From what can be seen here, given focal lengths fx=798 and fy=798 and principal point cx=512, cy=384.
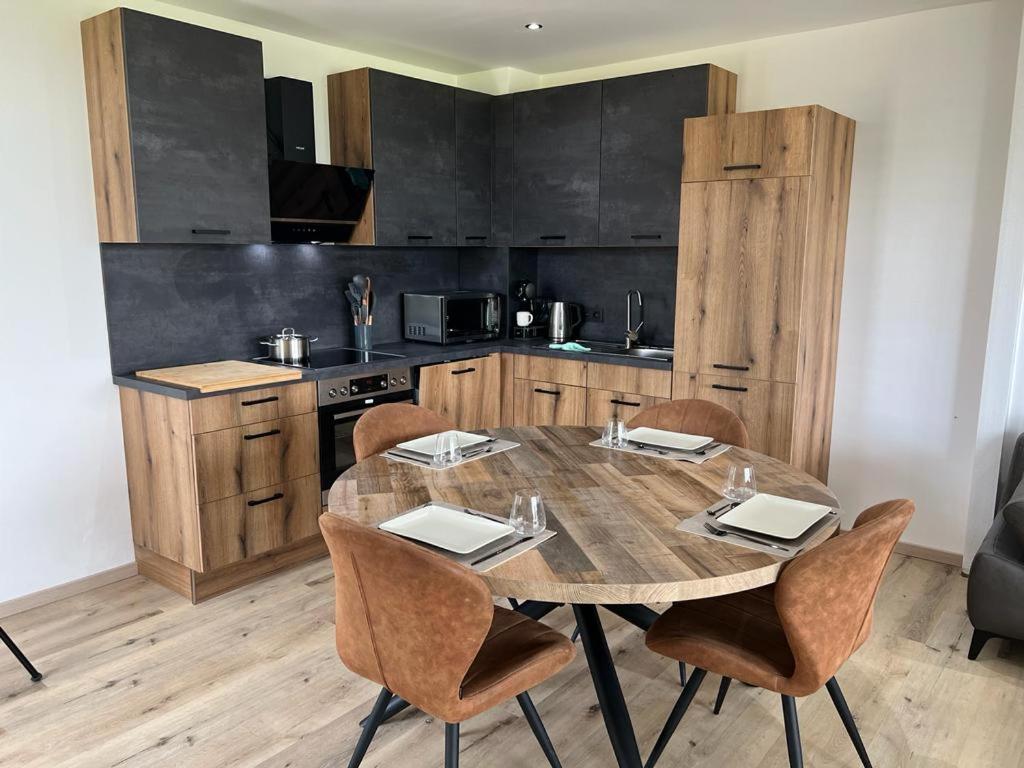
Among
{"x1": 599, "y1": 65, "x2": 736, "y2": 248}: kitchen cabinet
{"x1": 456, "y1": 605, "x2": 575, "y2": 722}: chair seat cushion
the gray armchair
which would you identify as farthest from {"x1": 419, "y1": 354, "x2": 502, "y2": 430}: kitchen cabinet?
the gray armchair

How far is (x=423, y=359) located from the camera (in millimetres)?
4133

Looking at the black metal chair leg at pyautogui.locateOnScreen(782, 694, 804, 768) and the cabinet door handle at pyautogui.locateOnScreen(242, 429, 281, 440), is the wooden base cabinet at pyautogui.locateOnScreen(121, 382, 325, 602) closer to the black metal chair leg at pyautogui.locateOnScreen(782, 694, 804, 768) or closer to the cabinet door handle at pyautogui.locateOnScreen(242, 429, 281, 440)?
the cabinet door handle at pyautogui.locateOnScreen(242, 429, 281, 440)

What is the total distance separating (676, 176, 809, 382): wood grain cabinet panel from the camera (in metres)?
3.58

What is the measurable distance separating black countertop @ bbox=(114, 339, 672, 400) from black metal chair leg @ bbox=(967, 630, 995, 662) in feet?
5.67

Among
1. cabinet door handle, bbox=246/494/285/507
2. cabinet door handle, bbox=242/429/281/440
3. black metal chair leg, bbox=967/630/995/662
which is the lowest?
black metal chair leg, bbox=967/630/995/662

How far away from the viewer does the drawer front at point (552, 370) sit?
433 cm

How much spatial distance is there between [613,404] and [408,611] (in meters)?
2.66

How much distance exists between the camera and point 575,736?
8.09 feet

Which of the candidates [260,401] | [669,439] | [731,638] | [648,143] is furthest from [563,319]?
[731,638]

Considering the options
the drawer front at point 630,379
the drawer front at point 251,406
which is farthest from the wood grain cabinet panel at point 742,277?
the drawer front at point 251,406

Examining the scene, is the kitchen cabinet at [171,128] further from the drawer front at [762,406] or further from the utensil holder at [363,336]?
the drawer front at [762,406]

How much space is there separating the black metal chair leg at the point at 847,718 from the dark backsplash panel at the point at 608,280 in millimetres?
2604

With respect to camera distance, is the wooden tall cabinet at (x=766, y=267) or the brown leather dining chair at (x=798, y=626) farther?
the wooden tall cabinet at (x=766, y=267)

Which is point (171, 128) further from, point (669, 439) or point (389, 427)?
point (669, 439)
